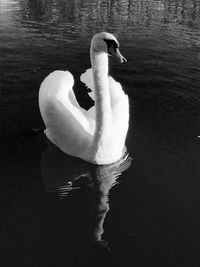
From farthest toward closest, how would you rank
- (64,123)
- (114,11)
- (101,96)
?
(114,11) < (64,123) < (101,96)

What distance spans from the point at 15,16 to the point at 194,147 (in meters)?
15.5

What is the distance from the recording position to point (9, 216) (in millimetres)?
6914

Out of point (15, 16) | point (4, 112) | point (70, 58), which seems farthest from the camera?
point (15, 16)

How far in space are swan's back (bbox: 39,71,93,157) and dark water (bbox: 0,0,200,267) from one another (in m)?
0.37

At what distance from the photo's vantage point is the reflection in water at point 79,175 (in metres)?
7.64

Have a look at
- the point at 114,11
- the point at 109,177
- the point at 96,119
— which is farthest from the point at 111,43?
the point at 114,11

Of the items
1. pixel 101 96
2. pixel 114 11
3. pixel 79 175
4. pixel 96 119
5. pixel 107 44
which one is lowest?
pixel 79 175

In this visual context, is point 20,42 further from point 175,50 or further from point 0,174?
point 0,174

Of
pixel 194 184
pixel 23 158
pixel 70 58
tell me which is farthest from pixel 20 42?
pixel 194 184

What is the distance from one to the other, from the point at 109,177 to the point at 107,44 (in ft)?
8.41

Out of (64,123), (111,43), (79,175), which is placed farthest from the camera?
(64,123)

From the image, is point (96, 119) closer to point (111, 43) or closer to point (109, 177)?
point (109, 177)

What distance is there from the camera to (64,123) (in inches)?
341

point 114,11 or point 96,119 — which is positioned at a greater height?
point 96,119
